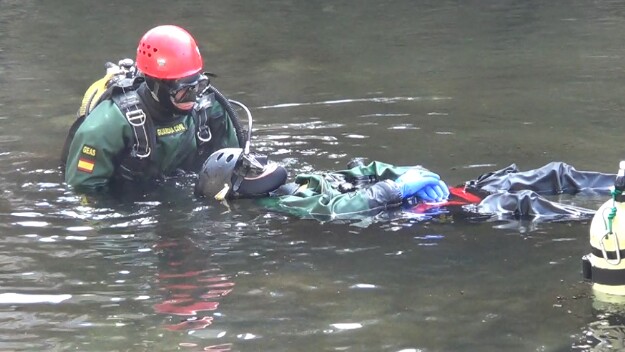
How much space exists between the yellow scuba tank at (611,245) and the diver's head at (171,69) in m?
2.74

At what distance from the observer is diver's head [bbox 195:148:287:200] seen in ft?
19.3

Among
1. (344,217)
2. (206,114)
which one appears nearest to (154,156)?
(206,114)

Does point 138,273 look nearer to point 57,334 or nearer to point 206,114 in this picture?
point 57,334

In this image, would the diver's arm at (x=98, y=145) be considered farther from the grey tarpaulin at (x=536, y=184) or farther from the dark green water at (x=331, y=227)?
the grey tarpaulin at (x=536, y=184)

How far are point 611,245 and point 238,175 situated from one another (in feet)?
8.26

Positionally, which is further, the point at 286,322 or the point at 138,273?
the point at 138,273

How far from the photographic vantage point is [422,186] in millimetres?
5660

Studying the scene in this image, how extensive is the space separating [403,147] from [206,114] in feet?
5.57

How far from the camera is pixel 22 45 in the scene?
13156 millimetres

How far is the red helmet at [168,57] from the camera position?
237 inches

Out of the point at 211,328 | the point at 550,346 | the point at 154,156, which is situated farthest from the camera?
the point at 154,156

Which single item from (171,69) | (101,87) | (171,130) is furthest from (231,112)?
(101,87)

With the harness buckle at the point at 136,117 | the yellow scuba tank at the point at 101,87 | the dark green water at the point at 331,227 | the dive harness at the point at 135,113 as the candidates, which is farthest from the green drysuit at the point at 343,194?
the yellow scuba tank at the point at 101,87

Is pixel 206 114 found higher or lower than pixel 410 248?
higher
